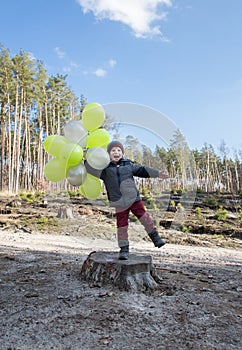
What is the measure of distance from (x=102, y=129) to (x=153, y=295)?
69.5 inches

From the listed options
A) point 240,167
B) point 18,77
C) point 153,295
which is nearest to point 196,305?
point 153,295

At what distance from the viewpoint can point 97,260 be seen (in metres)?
3.04

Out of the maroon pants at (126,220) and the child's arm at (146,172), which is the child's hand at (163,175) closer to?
the child's arm at (146,172)

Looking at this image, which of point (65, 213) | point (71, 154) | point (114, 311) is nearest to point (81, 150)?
point (71, 154)

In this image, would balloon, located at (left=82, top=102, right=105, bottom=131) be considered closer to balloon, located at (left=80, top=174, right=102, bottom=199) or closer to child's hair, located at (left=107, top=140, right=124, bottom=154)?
child's hair, located at (left=107, top=140, right=124, bottom=154)

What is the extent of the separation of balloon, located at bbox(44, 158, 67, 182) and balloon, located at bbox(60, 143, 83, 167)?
0.08 m

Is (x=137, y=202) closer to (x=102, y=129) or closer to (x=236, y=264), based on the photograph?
(x=102, y=129)

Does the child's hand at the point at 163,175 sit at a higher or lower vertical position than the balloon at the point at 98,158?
lower

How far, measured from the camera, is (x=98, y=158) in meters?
2.94

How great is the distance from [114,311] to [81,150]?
5.07 feet

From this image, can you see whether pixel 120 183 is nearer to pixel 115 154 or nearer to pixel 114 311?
pixel 115 154

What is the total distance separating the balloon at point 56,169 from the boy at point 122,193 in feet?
1.34

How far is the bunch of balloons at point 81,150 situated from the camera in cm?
294

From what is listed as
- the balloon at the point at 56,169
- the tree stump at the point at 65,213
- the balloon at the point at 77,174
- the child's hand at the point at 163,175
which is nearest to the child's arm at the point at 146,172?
the child's hand at the point at 163,175
